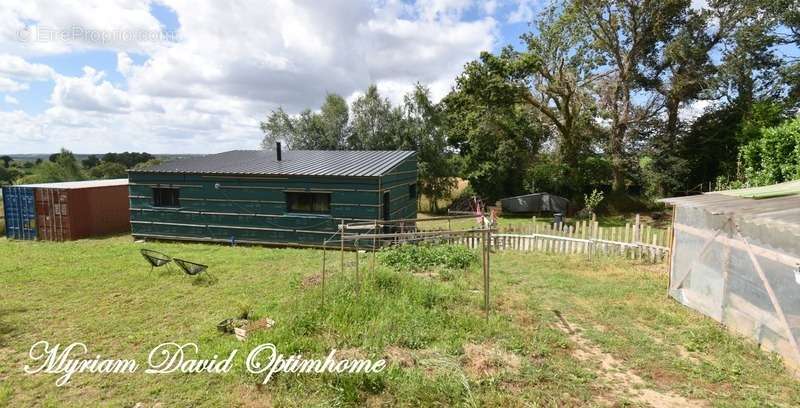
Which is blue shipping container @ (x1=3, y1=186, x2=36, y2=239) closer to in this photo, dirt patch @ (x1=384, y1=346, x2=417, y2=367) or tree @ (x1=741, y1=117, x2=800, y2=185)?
dirt patch @ (x1=384, y1=346, x2=417, y2=367)

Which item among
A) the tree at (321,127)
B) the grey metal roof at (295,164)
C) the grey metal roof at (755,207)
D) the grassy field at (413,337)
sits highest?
the tree at (321,127)

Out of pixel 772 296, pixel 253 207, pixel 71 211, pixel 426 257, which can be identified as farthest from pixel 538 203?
pixel 71 211

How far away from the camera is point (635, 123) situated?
2327cm

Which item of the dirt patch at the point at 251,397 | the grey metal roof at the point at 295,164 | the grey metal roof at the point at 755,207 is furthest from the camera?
the grey metal roof at the point at 295,164

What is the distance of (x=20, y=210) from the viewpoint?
55.7ft

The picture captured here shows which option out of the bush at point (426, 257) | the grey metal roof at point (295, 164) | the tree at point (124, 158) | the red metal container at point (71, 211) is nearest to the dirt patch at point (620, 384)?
the bush at point (426, 257)

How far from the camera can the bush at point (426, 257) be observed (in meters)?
10.9

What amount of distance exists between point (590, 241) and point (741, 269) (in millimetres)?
5486

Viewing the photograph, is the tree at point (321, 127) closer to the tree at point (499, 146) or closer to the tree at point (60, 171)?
the tree at point (499, 146)

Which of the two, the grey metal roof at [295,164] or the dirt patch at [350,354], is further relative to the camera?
the grey metal roof at [295,164]

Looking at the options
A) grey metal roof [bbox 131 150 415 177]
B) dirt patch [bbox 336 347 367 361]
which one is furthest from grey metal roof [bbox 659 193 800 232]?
grey metal roof [bbox 131 150 415 177]

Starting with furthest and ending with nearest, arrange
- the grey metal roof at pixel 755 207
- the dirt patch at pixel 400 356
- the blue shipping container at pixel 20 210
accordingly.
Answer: the blue shipping container at pixel 20 210, the grey metal roof at pixel 755 207, the dirt patch at pixel 400 356

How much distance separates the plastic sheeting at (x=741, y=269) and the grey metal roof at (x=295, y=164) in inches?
337

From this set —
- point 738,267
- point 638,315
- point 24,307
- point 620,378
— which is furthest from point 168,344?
point 738,267
